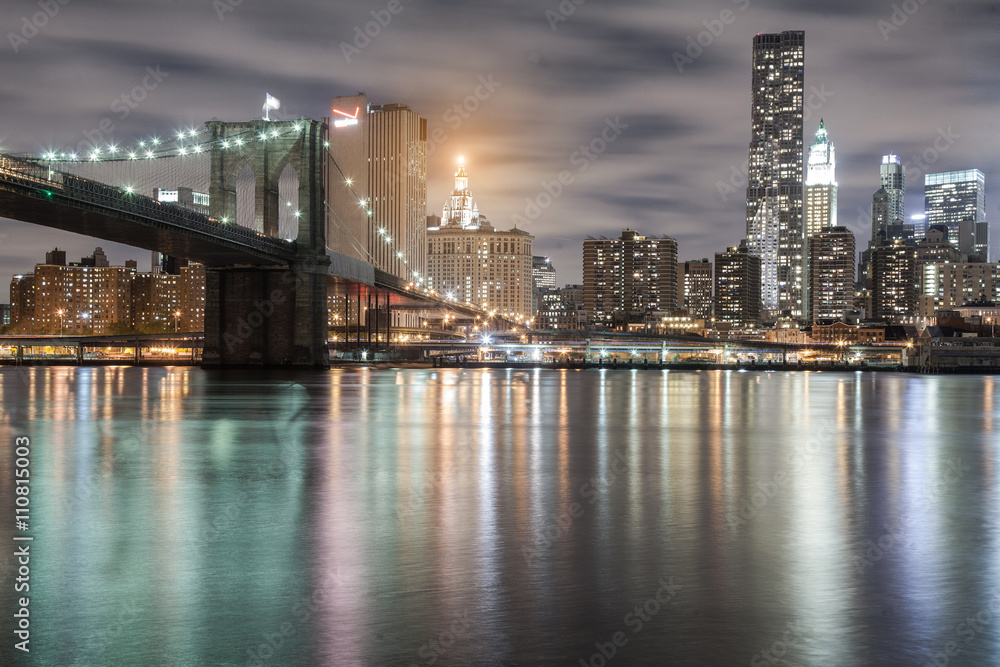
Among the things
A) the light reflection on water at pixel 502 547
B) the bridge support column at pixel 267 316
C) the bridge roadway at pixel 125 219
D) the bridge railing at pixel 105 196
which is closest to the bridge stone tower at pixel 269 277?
the bridge support column at pixel 267 316

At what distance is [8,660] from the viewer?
755cm

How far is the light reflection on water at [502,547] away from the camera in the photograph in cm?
820

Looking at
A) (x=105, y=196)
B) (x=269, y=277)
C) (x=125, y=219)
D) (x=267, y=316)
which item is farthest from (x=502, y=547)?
(x=269, y=277)

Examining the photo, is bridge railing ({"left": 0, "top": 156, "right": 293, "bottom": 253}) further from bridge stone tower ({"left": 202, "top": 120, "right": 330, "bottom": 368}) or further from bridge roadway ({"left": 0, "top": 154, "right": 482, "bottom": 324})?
bridge stone tower ({"left": 202, "top": 120, "right": 330, "bottom": 368})

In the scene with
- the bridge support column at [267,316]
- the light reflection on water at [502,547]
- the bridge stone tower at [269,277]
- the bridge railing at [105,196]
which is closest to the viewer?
the light reflection on water at [502,547]

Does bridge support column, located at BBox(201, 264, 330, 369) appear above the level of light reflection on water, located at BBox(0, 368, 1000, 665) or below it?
above

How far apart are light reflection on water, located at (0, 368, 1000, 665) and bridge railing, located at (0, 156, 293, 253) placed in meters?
24.5

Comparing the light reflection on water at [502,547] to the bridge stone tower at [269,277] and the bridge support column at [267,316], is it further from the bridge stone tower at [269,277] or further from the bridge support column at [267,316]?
the bridge stone tower at [269,277]

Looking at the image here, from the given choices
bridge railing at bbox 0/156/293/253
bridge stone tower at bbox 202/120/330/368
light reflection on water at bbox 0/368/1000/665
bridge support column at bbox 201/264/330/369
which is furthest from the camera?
bridge stone tower at bbox 202/120/330/368

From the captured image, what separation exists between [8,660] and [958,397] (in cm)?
5931

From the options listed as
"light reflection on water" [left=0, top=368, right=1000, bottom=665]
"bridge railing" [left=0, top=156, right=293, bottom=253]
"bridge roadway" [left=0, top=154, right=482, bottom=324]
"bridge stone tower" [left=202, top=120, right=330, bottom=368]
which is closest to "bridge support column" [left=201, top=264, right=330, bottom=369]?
"bridge stone tower" [left=202, top=120, right=330, bottom=368]

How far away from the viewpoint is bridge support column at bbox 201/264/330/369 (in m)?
76.8

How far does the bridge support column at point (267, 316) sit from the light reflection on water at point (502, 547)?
49.3 m

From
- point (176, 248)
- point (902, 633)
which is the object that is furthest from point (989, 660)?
point (176, 248)
